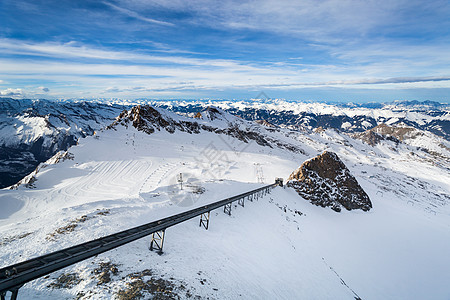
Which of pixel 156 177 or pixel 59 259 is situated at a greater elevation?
pixel 59 259

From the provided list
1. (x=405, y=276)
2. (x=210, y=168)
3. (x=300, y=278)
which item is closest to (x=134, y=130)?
(x=210, y=168)

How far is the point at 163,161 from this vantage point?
42312mm

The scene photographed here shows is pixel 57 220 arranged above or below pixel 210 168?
above

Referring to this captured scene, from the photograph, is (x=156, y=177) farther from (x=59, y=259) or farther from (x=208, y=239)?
(x=59, y=259)

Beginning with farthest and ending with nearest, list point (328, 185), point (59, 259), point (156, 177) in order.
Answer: point (156, 177), point (328, 185), point (59, 259)

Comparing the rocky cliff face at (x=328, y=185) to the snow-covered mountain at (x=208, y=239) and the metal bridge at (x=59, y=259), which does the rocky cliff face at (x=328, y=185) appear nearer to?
the snow-covered mountain at (x=208, y=239)

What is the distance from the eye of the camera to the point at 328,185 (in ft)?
105

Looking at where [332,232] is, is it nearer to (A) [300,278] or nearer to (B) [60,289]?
(A) [300,278]

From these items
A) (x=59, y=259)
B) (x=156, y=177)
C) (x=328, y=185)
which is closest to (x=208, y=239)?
(x=59, y=259)

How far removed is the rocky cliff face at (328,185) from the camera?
30609 millimetres

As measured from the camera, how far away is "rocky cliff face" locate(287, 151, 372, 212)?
100 ft

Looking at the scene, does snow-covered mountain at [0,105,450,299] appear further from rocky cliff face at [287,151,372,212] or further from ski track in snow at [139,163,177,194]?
rocky cliff face at [287,151,372,212]

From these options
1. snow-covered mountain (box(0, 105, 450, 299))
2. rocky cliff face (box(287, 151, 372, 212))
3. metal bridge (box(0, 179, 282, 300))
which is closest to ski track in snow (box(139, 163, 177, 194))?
snow-covered mountain (box(0, 105, 450, 299))

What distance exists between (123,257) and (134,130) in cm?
5302
